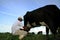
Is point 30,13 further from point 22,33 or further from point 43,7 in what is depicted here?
point 22,33

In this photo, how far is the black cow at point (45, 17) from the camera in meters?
8.81

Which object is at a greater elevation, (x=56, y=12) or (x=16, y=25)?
(x=56, y=12)

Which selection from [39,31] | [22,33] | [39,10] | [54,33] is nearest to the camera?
[22,33]

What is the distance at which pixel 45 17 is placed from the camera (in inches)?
356

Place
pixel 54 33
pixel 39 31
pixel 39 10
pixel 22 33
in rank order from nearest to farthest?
pixel 22 33 < pixel 54 33 < pixel 39 10 < pixel 39 31

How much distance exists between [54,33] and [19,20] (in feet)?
5.93

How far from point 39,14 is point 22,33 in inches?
74.6

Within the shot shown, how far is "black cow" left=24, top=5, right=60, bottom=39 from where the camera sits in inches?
347

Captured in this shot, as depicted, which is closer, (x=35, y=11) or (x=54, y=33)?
(x=54, y=33)

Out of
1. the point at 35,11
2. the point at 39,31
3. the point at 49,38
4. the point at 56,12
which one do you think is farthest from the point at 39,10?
the point at 39,31

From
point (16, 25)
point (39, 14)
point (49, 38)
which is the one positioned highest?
point (39, 14)

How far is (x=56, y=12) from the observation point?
9.03 metres

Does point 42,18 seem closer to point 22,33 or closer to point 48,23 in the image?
point 48,23

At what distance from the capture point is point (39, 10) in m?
9.44
